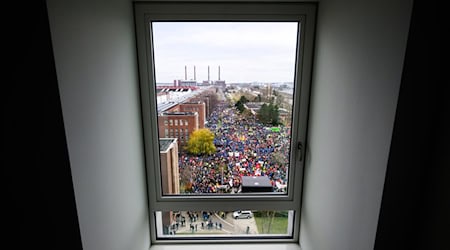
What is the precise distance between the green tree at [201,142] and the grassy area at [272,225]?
0.61m

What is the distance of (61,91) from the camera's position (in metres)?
0.67

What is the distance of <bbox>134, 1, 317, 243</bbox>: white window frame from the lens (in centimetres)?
133

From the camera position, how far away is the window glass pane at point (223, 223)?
1.65 metres

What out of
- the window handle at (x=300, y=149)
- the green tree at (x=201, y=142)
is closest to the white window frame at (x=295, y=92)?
the window handle at (x=300, y=149)

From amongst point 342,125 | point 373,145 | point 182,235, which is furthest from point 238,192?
point 373,145

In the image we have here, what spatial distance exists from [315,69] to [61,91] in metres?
1.23

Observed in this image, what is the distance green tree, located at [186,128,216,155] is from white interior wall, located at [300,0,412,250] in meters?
0.62

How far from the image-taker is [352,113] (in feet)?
3.08

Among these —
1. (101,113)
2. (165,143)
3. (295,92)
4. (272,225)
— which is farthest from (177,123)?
(272,225)

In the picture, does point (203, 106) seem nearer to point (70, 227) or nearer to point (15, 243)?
point (70, 227)

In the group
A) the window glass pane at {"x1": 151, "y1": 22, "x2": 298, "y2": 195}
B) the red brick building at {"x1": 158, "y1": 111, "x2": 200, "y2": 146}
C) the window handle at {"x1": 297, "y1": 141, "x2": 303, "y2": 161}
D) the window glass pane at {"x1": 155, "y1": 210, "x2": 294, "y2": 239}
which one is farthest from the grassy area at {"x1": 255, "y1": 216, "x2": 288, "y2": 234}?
the red brick building at {"x1": 158, "y1": 111, "x2": 200, "y2": 146}

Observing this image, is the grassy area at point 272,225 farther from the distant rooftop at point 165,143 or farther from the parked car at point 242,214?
the distant rooftop at point 165,143

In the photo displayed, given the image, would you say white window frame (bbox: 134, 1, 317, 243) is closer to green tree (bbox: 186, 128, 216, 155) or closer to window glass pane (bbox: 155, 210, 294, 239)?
window glass pane (bbox: 155, 210, 294, 239)

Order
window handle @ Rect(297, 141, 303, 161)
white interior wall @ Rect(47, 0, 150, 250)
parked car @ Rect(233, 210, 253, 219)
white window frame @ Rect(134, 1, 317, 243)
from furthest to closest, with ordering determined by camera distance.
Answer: parked car @ Rect(233, 210, 253, 219), window handle @ Rect(297, 141, 303, 161), white window frame @ Rect(134, 1, 317, 243), white interior wall @ Rect(47, 0, 150, 250)
